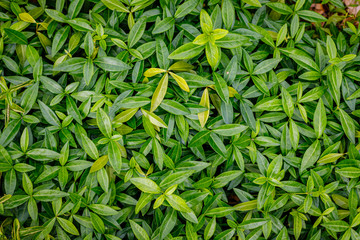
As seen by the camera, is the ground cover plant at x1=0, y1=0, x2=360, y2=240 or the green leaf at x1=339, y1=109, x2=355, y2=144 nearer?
the ground cover plant at x1=0, y1=0, x2=360, y2=240

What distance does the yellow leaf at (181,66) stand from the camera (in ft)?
4.46

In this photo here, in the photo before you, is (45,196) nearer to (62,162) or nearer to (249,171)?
(62,162)

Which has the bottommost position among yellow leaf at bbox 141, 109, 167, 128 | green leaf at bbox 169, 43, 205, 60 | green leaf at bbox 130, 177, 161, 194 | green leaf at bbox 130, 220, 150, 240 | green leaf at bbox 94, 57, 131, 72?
green leaf at bbox 130, 220, 150, 240

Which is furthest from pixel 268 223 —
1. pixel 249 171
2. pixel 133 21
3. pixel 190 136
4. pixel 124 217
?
pixel 133 21

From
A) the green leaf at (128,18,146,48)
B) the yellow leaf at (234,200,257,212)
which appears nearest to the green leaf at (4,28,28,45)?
the green leaf at (128,18,146,48)

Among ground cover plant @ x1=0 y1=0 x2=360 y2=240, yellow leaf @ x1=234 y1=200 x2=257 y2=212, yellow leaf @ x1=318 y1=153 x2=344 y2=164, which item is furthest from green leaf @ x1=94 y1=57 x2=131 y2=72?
yellow leaf @ x1=318 y1=153 x2=344 y2=164

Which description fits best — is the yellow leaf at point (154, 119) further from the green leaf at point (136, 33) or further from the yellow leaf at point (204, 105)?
the green leaf at point (136, 33)

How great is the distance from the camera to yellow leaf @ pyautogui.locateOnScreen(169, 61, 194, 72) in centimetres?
136

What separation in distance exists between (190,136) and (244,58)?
1.68 ft

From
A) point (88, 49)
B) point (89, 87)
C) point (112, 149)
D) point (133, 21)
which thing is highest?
point (133, 21)

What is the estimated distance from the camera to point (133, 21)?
1441 millimetres

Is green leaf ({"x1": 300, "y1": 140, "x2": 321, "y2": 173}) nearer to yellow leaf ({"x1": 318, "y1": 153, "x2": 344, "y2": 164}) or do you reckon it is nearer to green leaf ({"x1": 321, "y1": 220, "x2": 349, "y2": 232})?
yellow leaf ({"x1": 318, "y1": 153, "x2": 344, "y2": 164})

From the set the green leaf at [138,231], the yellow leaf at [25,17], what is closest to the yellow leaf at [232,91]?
the green leaf at [138,231]

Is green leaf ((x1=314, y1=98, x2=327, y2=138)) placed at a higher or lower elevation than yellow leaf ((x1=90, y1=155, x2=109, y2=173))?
higher
